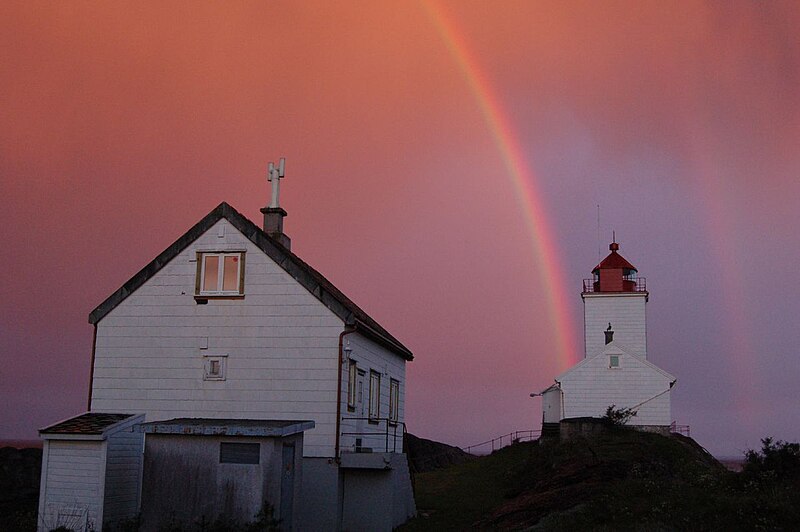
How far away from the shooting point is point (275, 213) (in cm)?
2984

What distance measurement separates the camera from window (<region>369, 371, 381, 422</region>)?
2819 cm

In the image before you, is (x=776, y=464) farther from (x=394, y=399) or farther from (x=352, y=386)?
(x=394, y=399)

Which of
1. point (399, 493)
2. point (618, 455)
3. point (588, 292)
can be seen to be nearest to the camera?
point (399, 493)

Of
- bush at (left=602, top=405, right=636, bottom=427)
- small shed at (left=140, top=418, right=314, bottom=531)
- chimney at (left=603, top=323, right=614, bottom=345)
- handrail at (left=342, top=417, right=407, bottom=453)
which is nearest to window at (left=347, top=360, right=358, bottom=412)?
handrail at (left=342, top=417, right=407, bottom=453)

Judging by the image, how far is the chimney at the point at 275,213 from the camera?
29672mm

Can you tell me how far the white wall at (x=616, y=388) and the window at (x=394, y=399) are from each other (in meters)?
20.7

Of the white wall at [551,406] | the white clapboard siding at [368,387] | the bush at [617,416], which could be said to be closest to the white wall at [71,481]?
the white clapboard siding at [368,387]

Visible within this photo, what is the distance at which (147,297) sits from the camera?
25828 mm

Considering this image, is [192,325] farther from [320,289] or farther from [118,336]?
[320,289]

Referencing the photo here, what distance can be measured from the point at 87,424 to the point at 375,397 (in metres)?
9.91

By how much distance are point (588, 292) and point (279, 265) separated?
125 ft

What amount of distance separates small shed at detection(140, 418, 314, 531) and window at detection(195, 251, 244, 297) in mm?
5790

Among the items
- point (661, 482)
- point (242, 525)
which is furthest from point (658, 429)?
point (242, 525)

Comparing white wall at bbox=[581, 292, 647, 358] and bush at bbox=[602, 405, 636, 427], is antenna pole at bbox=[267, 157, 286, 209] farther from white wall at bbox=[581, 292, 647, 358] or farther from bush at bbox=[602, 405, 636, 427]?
white wall at bbox=[581, 292, 647, 358]
